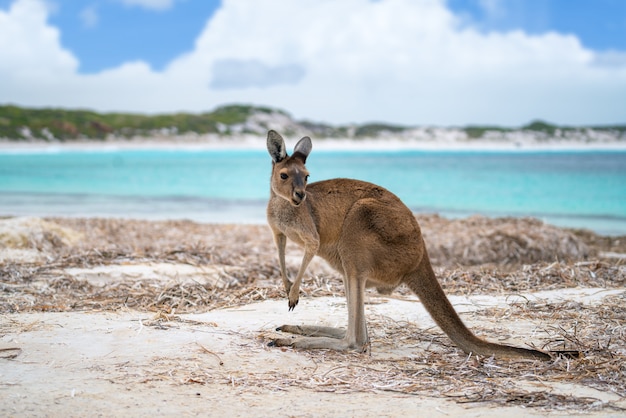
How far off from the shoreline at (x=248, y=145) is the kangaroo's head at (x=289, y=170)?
6771 centimetres

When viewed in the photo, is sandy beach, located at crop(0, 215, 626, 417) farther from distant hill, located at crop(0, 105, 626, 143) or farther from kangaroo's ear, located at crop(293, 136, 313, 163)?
distant hill, located at crop(0, 105, 626, 143)

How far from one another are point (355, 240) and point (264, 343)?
0.78 metres

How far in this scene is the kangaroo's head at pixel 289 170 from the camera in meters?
3.63

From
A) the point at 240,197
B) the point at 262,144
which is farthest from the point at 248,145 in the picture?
the point at 240,197

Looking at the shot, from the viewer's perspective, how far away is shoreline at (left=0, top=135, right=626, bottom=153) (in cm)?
7144

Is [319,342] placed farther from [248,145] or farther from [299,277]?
[248,145]

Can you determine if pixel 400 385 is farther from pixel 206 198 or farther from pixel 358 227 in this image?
pixel 206 198

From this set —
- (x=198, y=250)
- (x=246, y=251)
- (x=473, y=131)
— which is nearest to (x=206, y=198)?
(x=246, y=251)

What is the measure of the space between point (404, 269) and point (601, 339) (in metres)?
1.21

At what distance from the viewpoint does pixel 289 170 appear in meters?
3.68

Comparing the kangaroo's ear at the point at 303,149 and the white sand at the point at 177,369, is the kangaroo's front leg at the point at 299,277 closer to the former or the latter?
the white sand at the point at 177,369

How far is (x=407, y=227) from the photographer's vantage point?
3744 mm

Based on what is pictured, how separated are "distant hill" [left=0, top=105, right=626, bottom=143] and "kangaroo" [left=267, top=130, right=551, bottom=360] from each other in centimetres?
7065

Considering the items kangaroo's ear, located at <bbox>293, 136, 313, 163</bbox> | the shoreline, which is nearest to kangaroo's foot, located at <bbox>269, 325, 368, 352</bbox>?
kangaroo's ear, located at <bbox>293, 136, 313, 163</bbox>
